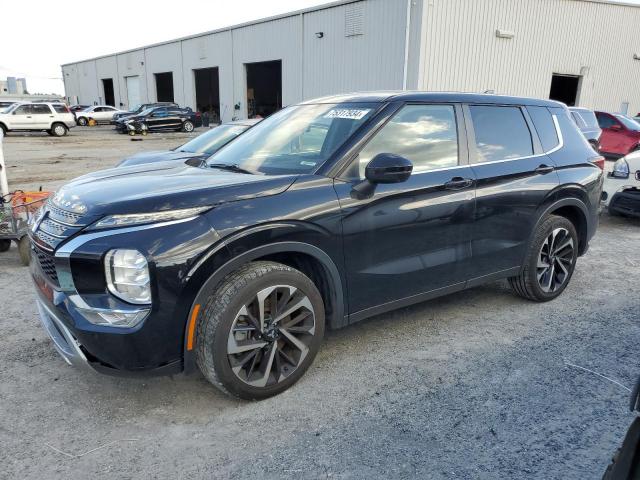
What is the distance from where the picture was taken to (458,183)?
3.75m

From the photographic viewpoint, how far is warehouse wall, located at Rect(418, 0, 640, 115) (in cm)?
2098

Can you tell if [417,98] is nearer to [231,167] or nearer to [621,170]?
[231,167]

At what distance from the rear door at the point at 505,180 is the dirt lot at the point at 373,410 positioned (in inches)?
25.1

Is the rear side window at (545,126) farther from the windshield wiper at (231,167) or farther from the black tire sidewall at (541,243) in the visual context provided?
the windshield wiper at (231,167)

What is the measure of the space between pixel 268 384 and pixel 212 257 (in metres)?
0.88

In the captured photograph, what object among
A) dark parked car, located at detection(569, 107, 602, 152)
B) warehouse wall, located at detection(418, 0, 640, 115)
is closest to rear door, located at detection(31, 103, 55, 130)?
warehouse wall, located at detection(418, 0, 640, 115)

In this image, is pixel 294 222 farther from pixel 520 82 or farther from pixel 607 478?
pixel 520 82

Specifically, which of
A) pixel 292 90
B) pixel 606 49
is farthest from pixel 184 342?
pixel 606 49

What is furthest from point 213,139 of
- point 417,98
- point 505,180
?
point 505,180

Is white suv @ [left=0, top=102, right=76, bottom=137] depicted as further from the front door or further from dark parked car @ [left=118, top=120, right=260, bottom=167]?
the front door

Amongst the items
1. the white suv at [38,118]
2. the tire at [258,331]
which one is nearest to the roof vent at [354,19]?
the white suv at [38,118]

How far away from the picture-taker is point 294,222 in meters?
3.02

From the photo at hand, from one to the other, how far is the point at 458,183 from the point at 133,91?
50.0m

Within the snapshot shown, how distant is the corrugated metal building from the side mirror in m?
18.0
